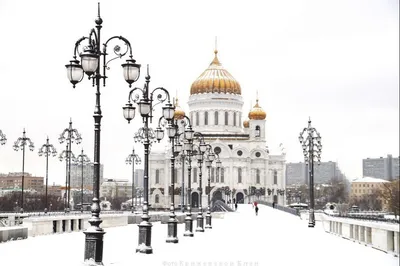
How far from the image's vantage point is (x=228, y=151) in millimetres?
120125

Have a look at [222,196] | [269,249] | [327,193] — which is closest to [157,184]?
[222,196]

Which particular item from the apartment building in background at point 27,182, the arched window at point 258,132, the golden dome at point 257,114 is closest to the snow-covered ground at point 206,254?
the golden dome at point 257,114

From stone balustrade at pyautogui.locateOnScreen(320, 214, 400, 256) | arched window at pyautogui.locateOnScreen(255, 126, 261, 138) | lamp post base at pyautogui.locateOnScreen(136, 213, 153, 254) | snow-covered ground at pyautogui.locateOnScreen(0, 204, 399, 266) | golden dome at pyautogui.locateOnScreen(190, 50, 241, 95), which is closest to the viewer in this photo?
snow-covered ground at pyautogui.locateOnScreen(0, 204, 399, 266)

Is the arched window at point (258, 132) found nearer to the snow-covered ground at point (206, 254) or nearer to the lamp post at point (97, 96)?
the snow-covered ground at point (206, 254)

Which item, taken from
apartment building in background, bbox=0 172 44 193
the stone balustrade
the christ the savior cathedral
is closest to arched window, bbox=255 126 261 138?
the christ the savior cathedral

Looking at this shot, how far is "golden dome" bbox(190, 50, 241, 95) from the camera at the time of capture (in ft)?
407

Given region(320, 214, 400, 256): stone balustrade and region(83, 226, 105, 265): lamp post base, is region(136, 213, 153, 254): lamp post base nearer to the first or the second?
region(83, 226, 105, 265): lamp post base

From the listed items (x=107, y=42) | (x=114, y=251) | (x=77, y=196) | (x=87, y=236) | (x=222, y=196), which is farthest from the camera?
(x=77, y=196)

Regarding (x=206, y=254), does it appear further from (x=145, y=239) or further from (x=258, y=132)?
(x=258, y=132)

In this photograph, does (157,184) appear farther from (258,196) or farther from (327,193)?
(327,193)

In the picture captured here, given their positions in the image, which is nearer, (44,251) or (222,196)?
(44,251)

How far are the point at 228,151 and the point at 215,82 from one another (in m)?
11.9

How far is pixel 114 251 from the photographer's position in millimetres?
22031

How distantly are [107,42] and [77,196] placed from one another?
118657mm
